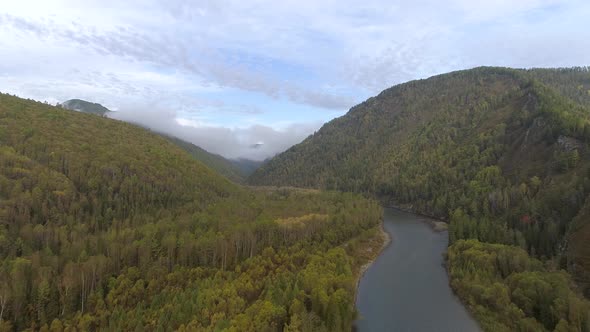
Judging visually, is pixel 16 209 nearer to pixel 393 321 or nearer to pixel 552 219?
pixel 393 321

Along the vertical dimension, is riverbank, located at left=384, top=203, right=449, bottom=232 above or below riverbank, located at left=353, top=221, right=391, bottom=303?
above

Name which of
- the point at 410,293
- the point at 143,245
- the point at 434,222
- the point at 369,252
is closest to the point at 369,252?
the point at 369,252

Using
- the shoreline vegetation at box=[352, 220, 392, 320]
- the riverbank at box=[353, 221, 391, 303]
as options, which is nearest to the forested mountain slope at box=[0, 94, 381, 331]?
the shoreline vegetation at box=[352, 220, 392, 320]

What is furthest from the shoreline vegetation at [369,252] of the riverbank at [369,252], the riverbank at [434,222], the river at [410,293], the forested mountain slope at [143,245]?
the riverbank at [434,222]

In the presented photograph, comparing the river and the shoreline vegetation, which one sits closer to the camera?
the river

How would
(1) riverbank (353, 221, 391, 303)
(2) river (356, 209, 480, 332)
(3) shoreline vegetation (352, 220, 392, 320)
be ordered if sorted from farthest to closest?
1. (1) riverbank (353, 221, 391, 303)
2. (3) shoreline vegetation (352, 220, 392, 320)
3. (2) river (356, 209, 480, 332)

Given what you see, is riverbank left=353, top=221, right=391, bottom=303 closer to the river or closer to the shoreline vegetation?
the shoreline vegetation
